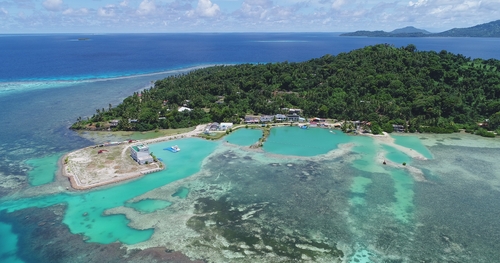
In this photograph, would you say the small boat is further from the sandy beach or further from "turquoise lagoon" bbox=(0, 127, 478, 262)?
the sandy beach

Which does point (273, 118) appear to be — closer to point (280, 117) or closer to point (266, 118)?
point (266, 118)

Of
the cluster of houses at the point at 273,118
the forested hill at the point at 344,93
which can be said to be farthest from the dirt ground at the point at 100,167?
the cluster of houses at the point at 273,118

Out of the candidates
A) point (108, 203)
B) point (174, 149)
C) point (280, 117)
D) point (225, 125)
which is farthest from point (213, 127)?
point (108, 203)

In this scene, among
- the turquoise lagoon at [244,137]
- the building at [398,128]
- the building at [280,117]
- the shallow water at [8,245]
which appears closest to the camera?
the shallow water at [8,245]

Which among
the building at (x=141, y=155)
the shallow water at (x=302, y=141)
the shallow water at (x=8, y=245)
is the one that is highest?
the building at (x=141, y=155)

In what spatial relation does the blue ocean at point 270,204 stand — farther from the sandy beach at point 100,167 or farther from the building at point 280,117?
the building at point 280,117

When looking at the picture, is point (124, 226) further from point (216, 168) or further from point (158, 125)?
point (158, 125)

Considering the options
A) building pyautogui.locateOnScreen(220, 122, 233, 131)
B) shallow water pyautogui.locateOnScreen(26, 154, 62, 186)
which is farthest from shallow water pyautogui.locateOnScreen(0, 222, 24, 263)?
building pyautogui.locateOnScreen(220, 122, 233, 131)
